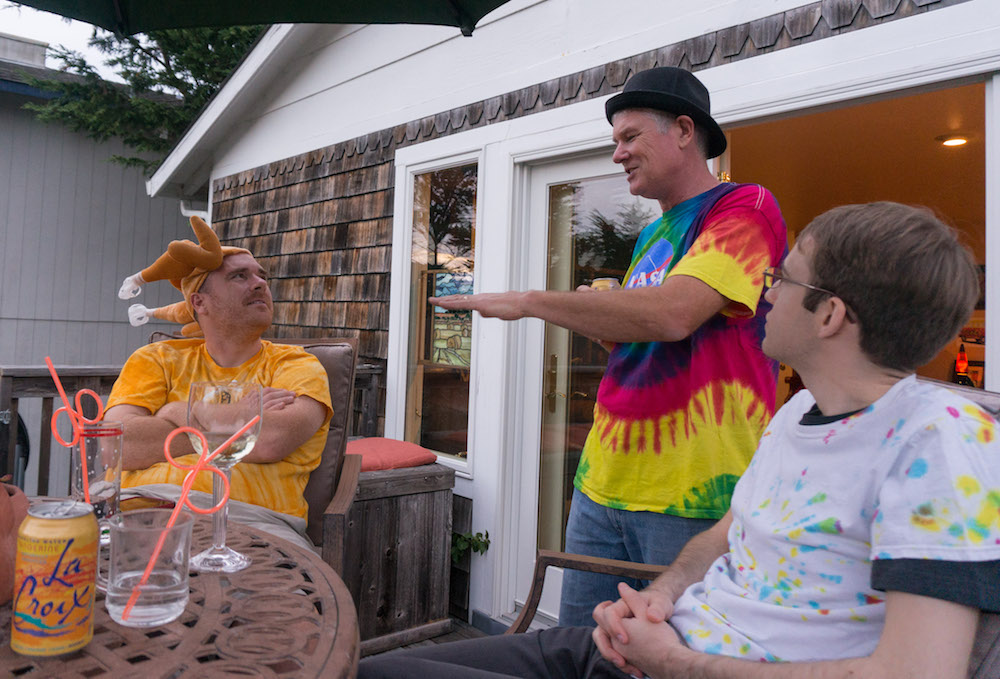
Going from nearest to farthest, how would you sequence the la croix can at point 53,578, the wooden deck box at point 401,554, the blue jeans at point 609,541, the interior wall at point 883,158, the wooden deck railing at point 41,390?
1. the la croix can at point 53,578
2. the blue jeans at point 609,541
3. the wooden deck box at point 401,554
4. the wooden deck railing at point 41,390
5. the interior wall at point 883,158

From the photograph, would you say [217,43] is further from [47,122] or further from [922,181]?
[922,181]

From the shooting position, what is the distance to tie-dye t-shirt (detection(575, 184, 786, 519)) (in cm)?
147

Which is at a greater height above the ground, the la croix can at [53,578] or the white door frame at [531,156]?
the white door frame at [531,156]

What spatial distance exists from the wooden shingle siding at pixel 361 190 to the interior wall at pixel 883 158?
2.48ft

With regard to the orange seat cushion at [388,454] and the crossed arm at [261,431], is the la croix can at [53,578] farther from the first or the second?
the orange seat cushion at [388,454]

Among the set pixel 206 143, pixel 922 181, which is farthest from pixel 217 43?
pixel 922 181

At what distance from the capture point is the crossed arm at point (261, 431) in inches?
77.7

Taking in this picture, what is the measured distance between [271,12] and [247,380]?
1.26m

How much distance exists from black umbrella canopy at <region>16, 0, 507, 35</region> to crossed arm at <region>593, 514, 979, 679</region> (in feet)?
6.22

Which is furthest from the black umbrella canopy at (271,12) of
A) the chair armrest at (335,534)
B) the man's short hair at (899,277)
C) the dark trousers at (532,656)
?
the dark trousers at (532,656)

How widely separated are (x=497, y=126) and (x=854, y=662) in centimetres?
288

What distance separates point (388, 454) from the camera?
10.8ft

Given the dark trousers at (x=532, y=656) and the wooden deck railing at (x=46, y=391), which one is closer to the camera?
the dark trousers at (x=532, y=656)

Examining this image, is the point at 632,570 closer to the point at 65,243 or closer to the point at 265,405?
the point at 265,405
